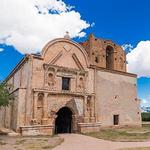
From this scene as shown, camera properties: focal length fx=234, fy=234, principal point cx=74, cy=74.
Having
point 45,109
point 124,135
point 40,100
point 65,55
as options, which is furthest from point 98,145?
point 65,55

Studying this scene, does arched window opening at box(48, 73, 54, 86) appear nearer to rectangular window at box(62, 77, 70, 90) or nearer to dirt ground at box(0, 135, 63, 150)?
rectangular window at box(62, 77, 70, 90)

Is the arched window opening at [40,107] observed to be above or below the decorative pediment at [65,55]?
below

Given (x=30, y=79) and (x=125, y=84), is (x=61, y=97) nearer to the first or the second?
(x=30, y=79)

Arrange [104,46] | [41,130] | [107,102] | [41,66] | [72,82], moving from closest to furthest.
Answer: [41,130] < [41,66] < [72,82] < [107,102] < [104,46]

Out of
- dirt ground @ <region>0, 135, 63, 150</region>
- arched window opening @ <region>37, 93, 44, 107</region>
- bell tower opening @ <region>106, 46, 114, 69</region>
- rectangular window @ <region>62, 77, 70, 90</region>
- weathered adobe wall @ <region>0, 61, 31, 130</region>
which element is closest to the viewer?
dirt ground @ <region>0, 135, 63, 150</region>

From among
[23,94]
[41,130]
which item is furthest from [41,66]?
[41,130]

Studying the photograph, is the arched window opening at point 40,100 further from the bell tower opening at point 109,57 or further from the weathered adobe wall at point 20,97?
the bell tower opening at point 109,57

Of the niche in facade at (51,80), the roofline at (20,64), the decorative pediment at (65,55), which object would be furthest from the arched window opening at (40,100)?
the roofline at (20,64)

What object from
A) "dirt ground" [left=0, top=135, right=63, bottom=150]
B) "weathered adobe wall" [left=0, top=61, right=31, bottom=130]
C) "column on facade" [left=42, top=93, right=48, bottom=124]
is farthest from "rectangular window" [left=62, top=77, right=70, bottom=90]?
"dirt ground" [left=0, top=135, right=63, bottom=150]

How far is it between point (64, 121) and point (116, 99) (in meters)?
7.04

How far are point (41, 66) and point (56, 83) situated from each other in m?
2.31

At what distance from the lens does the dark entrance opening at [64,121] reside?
81.4ft

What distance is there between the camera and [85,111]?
2484cm

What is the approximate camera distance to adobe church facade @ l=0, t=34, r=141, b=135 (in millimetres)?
21719
